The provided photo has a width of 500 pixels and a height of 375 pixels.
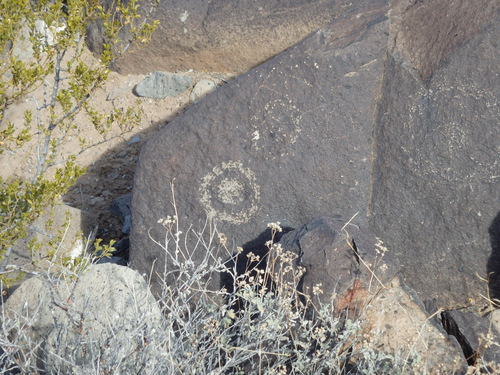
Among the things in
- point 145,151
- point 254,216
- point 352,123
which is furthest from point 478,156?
point 145,151

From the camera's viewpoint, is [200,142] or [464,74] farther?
[200,142]

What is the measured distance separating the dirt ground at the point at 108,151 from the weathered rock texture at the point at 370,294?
7.22 feet

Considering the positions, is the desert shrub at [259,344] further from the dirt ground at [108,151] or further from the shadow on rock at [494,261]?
the dirt ground at [108,151]

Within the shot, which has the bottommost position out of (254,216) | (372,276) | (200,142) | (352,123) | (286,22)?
(372,276)

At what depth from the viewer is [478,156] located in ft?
10.4

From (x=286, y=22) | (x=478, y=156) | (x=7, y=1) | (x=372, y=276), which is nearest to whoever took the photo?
(x=372, y=276)

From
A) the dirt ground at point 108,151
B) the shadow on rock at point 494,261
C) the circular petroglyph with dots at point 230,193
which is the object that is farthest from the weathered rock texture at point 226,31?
the shadow on rock at point 494,261

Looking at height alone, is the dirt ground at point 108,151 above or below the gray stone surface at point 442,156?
above

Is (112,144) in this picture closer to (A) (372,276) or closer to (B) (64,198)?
(B) (64,198)

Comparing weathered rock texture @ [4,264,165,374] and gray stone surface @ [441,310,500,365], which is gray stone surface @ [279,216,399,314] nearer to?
gray stone surface @ [441,310,500,365]

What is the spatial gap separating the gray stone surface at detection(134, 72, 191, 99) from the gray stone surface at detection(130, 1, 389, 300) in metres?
1.82

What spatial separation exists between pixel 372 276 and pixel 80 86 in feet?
6.69

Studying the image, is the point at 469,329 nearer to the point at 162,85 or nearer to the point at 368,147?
the point at 368,147

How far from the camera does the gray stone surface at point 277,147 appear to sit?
3.35 meters
